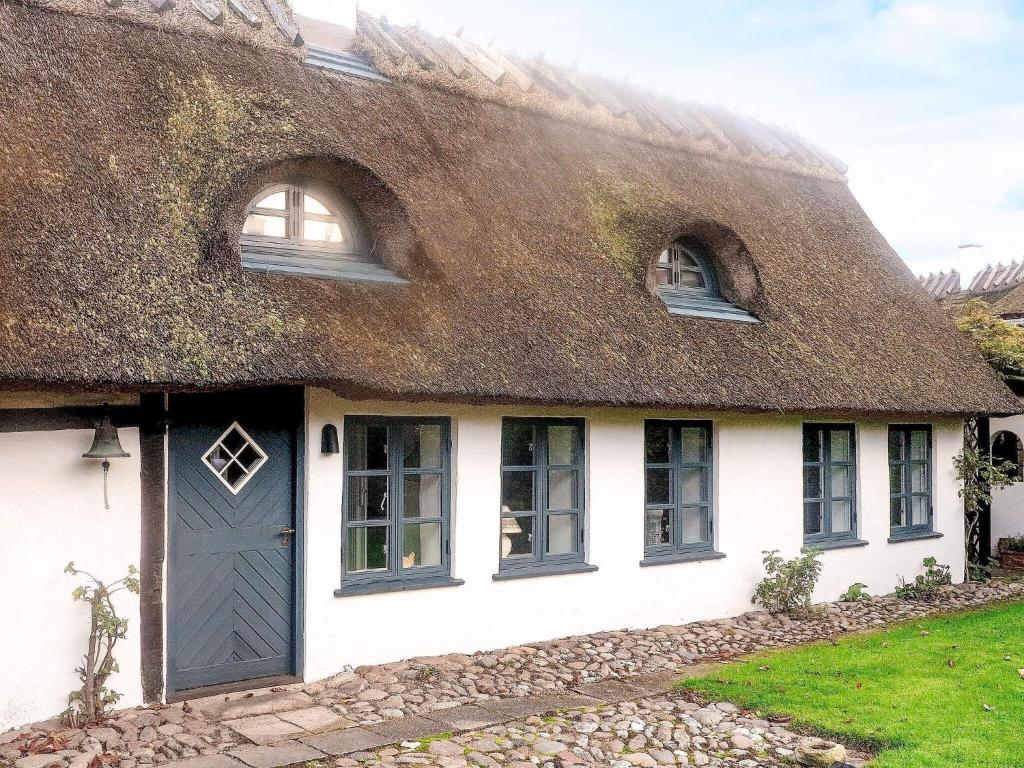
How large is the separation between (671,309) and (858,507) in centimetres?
304

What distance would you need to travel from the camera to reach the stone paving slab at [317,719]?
550 centimetres

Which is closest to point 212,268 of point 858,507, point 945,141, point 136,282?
point 136,282

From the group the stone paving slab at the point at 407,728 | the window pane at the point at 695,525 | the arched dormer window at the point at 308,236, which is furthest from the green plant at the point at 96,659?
the window pane at the point at 695,525

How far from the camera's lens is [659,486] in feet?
28.0

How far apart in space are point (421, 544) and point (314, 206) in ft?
8.46

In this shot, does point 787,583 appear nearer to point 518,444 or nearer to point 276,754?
point 518,444

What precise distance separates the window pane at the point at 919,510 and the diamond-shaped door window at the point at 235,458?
293 inches

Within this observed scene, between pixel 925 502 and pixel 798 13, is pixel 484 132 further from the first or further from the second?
pixel 925 502

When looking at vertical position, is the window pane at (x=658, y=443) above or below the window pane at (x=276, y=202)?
below

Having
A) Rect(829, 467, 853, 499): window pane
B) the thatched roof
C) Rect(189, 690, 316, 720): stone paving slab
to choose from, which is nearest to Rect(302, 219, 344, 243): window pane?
the thatched roof

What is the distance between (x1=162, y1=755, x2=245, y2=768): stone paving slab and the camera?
486 centimetres

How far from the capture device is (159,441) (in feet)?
19.5

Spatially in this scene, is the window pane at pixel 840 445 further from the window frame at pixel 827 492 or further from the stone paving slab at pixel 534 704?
the stone paving slab at pixel 534 704

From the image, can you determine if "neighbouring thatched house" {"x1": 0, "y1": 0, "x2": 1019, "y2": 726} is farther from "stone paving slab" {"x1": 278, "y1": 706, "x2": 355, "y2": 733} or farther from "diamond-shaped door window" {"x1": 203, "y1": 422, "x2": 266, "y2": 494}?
"stone paving slab" {"x1": 278, "y1": 706, "x2": 355, "y2": 733}
